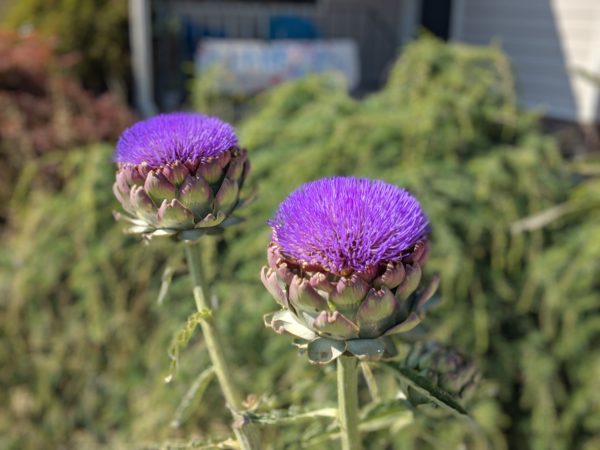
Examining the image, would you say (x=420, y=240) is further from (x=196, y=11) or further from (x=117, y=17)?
(x=196, y=11)

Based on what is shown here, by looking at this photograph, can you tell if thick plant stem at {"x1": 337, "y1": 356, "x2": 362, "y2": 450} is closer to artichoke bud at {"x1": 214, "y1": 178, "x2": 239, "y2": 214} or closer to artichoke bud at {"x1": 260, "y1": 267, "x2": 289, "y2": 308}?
artichoke bud at {"x1": 260, "y1": 267, "x2": 289, "y2": 308}

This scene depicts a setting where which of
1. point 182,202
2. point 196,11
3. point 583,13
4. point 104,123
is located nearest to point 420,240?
point 182,202

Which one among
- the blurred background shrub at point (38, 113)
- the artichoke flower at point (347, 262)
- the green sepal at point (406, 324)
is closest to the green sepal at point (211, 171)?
the artichoke flower at point (347, 262)

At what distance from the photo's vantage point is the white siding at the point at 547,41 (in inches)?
146

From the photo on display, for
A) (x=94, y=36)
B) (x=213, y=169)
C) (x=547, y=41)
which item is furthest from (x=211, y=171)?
(x=94, y=36)

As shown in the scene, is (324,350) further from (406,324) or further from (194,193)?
(194,193)

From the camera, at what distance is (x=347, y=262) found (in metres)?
0.49

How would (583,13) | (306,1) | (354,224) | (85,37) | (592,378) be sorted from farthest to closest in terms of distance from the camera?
(306,1)
(85,37)
(583,13)
(592,378)
(354,224)

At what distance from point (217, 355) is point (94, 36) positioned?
170 inches

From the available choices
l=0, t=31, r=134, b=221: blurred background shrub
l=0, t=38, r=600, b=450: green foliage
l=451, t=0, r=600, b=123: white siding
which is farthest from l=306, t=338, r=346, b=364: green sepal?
l=451, t=0, r=600, b=123: white siding

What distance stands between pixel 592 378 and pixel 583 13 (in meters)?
3.03

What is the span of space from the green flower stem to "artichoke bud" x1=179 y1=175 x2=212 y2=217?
0.16ft

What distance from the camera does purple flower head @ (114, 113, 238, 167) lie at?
0.58m

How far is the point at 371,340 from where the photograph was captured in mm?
500
